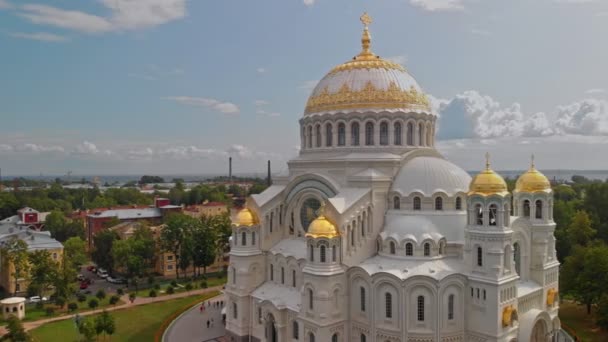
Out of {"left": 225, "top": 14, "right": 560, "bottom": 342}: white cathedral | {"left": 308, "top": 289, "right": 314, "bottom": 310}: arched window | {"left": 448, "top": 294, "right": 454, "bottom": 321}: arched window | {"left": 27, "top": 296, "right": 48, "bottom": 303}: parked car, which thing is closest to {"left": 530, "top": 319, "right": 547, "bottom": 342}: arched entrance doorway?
{"left": 225, "top": 14, "right": 560, "bottom": 342}: white cathedral

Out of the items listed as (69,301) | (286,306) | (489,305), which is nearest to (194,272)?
(69,301)

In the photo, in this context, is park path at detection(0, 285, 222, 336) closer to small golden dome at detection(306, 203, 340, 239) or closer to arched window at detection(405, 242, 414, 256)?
small golden dome at detection(306, 203, 340, 239)

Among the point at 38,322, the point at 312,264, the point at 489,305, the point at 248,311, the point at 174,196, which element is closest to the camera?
the point at 489,305

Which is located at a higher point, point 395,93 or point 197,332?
point 395,93

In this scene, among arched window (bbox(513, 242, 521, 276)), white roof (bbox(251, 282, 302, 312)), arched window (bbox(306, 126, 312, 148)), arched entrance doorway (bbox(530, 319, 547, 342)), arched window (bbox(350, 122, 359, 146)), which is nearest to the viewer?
arched entrance doorway (bbox(530, 319, 547, 342))

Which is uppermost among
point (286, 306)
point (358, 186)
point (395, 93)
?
point (395, 93)

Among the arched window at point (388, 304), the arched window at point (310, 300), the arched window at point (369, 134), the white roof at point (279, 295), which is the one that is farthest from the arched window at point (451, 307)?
the arched window at point (369, 134)

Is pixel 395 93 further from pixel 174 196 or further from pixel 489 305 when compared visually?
pixel 174 196

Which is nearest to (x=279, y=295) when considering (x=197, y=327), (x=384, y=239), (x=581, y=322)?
(x=384, y=239)

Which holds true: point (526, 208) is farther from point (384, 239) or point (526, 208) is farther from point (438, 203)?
point (384, 239)
